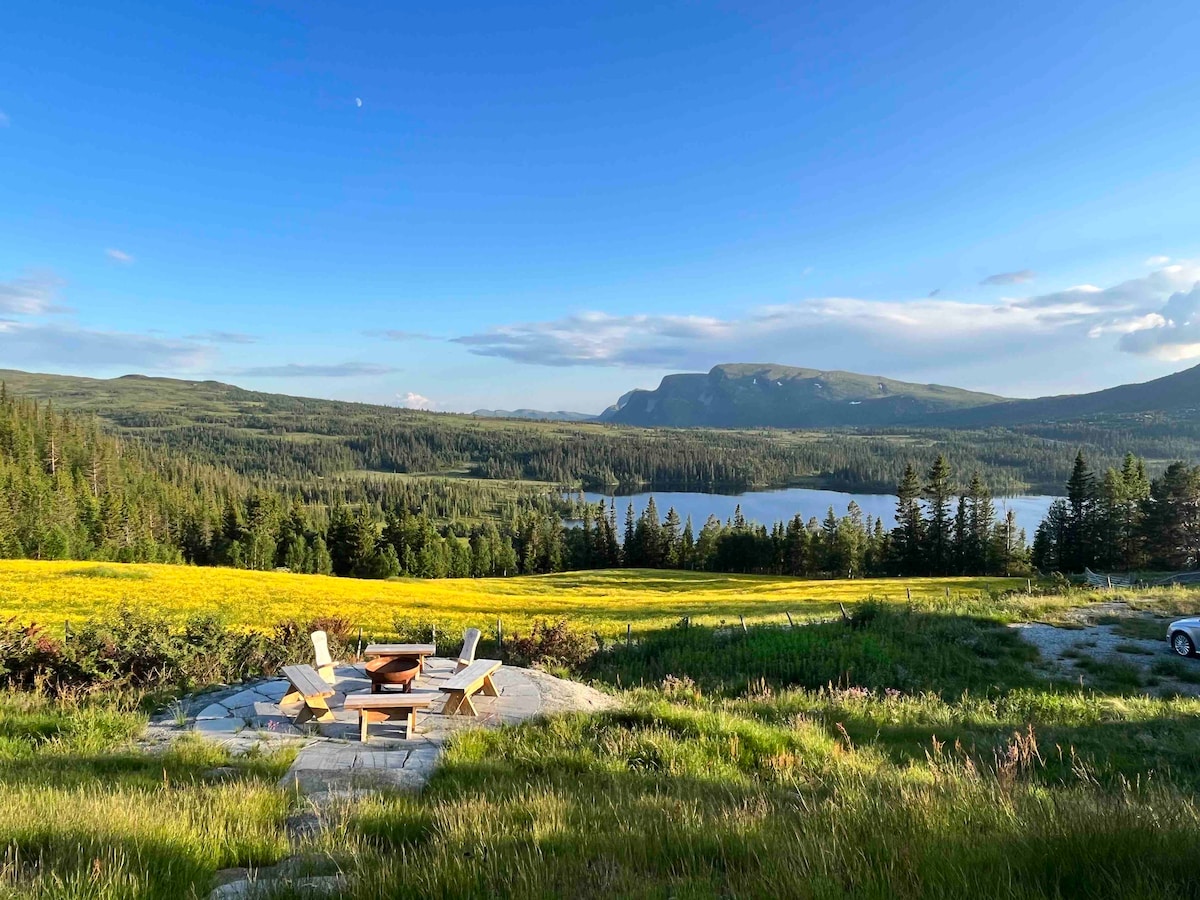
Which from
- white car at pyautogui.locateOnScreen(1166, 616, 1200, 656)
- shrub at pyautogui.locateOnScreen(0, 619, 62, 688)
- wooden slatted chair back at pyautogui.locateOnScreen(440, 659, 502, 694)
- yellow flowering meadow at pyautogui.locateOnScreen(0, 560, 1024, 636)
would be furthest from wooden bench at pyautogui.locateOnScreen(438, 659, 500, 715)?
white car at pyautogui.locateOnScreen(1166, 616, 1200, 656)

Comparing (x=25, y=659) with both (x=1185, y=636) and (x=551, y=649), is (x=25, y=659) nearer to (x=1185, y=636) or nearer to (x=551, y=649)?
(x=551, y=649)

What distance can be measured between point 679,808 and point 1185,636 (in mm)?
15117

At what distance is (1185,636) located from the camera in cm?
1319

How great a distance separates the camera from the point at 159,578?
31250 millimetres

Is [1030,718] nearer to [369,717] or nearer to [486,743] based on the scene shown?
[486,743]

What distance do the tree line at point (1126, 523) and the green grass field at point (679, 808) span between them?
187 feet

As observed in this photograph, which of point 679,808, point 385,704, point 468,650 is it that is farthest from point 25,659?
point 679,808

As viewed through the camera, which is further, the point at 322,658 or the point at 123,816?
the point at 322,658

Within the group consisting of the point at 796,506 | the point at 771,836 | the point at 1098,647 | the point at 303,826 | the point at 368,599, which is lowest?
the point at 796,506

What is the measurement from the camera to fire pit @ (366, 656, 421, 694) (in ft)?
29.6

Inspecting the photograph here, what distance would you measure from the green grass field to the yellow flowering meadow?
12.0 m

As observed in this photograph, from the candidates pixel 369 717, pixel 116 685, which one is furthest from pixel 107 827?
pixel 116 685

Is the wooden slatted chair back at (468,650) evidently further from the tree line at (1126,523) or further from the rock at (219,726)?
the tree line at (1126,523)

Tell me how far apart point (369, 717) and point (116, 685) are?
3.98m
